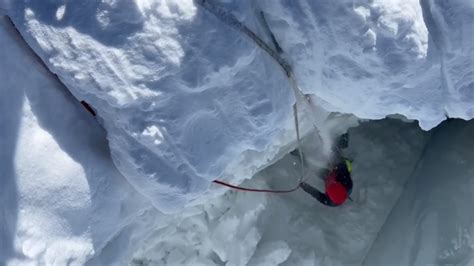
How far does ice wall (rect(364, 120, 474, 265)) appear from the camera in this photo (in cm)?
286

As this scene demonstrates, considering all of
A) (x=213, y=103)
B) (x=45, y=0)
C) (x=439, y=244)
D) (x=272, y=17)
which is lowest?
(x=439, y=244)

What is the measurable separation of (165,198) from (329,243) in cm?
159

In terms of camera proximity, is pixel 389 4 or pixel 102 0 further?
pixel 389 4

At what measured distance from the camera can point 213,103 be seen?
162cm

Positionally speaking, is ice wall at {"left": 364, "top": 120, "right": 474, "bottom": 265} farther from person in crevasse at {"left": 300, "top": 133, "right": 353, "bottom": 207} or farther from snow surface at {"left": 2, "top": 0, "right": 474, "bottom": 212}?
snow surface at {"left": 2, "top": 0, "right": 474, "bottom": 212}

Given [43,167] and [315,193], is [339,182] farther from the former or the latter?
[43,167]

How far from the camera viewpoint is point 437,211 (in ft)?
9.62

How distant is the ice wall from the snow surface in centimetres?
126

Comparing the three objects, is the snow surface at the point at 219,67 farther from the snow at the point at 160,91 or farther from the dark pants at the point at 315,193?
the dark pants at the point at 315,193

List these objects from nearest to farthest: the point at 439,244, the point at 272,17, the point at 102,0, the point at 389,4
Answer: the point at 102,0 → the point at 389,4 → the point at 272,17 → the point at 439,244

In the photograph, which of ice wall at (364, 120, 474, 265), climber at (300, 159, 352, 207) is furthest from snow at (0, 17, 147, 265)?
ice wall at (364, 120, 474, 265)

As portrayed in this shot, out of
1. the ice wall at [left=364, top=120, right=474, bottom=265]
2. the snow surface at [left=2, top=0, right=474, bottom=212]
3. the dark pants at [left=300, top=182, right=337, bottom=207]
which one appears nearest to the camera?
the snow surface at [left=2, top=0, right=474, bottom=212]

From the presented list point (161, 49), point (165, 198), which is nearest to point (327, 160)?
point (165, 198)

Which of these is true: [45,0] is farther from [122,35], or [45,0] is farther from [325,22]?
[325,22]
